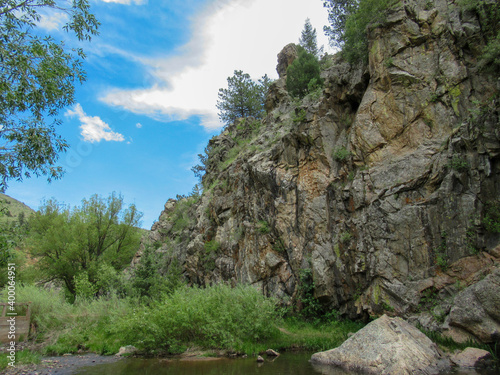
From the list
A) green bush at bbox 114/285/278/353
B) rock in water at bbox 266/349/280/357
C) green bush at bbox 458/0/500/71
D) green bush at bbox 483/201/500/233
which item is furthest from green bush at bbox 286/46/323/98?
rock in water at bbox 266/349/280/357

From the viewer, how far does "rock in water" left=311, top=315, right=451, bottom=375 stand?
459 inches

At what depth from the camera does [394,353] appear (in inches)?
476

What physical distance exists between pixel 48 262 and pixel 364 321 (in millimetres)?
36930

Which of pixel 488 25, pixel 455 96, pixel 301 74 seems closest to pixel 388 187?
pixel 455 96

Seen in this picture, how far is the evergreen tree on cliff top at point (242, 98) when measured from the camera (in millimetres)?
48500

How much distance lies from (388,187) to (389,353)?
9560 millimetres

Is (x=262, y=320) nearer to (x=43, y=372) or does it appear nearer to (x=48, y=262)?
(x=43, y=372)

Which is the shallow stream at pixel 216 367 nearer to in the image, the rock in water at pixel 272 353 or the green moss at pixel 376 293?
the rock in water at pixel 272 353

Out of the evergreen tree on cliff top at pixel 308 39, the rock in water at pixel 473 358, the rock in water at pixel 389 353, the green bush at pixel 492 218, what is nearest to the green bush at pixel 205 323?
the rock in water at pixel 389 353

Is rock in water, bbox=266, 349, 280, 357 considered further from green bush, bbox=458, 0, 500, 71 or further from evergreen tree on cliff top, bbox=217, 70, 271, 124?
evergreen tree on cliff top, bbox=217, 70, 271, 124

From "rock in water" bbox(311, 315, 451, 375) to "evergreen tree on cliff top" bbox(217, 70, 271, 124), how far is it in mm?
38390

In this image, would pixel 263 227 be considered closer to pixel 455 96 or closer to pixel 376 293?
pixel 376 293

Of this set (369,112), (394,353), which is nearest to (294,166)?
(369,112)

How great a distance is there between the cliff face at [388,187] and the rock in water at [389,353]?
1.98m
